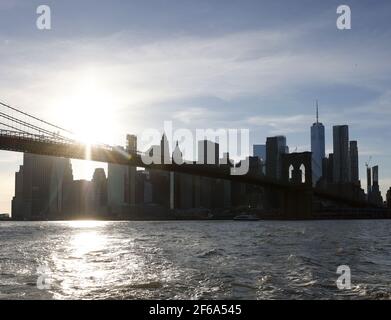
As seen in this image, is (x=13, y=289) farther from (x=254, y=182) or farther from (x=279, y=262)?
(x=254, y=182)

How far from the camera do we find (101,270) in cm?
1809

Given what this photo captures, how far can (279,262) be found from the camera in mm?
20422

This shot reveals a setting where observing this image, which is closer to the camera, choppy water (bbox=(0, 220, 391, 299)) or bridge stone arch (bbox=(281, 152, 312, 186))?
choppy water (bbox=(0, 220, 391, 299))

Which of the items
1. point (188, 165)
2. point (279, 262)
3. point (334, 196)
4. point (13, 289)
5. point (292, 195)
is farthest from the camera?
point (334, 196)

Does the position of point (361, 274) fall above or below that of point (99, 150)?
below

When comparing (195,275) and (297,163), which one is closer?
(195,275)

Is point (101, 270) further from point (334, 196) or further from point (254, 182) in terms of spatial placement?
point (334, 196)

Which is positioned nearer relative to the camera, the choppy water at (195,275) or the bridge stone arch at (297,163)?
the choppy water at (195,275)

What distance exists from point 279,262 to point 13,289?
10.7m
